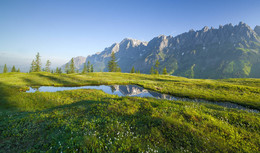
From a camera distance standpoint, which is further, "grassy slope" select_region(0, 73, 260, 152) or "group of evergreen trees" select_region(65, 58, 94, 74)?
"group of evergreen trees" select_region(65, 58, 94, 74)

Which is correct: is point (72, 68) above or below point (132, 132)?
above

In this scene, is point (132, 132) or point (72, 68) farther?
point (72, 68)

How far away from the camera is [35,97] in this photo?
66.1 feet

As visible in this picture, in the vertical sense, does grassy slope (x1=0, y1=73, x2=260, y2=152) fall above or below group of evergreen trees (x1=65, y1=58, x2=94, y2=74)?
below

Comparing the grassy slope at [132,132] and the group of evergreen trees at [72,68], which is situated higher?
the group of evergreen trees at [72,68]

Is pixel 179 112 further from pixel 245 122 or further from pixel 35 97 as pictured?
pixel 35 97

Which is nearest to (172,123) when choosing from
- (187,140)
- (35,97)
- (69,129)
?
(187,140)

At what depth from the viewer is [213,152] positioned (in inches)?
260

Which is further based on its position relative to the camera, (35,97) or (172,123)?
(35,97)

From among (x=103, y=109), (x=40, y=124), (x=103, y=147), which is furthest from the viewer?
(x=103, y=109)

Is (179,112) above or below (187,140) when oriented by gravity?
above

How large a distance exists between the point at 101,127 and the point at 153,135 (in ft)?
13.3

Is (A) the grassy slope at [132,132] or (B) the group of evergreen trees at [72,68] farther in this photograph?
(B) the group of evergreen trees at [72,68]

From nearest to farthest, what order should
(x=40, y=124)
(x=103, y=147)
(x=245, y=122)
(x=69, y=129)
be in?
1. (x=103, y=147)
2. (x=69, y=129)
3. (x=40, y=124)
4. (x=245, y=122)
